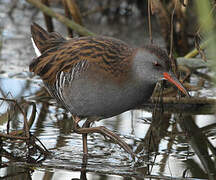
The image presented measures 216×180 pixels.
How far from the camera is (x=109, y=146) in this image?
154 inches

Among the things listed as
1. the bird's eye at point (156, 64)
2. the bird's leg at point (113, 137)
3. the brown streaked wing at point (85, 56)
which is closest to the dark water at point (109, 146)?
the bird's leg at point (113, 137)

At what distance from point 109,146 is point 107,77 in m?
0.95

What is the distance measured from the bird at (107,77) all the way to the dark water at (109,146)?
0.96ft

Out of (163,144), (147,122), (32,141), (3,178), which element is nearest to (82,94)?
(32,141)

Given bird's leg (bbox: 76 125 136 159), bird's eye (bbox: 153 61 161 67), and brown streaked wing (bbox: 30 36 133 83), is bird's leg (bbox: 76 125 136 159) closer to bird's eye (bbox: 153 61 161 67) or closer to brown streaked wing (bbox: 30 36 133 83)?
brown streaked wing (bbox: 30 36 133 83)

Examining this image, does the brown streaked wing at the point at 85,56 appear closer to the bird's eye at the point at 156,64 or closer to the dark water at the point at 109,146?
the bird's eye at the point at 156,64

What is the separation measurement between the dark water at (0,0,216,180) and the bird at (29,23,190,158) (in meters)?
0.29

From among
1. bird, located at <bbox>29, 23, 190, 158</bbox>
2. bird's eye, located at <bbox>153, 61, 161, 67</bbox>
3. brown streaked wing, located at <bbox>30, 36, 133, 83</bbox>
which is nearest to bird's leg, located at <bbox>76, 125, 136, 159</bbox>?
bird, located at <bbox>29, 23, 190, 158</bbox>

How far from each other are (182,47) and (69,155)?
3383 mm

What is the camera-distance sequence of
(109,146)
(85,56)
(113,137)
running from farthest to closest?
1. (109,146)
2. (85,56)
3. (113,137)

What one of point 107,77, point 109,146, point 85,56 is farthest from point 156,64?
point 109,146

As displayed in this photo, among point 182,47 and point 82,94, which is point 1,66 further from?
point 82,94

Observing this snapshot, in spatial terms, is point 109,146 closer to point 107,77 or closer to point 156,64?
point 107,77

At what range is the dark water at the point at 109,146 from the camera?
3.28 metres
